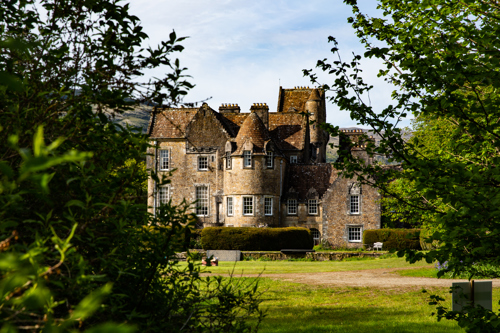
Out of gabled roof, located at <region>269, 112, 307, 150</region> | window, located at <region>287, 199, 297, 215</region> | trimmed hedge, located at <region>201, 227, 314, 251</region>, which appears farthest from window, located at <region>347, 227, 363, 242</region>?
gabled roof, located at <region>269, 112, 307, 150</region>

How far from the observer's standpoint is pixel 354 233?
40.4 m

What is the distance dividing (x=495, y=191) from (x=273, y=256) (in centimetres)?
2668

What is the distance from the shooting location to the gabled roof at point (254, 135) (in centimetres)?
3994

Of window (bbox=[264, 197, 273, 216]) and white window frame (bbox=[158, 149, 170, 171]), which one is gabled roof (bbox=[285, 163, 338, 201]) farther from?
white window frame (bbox=[158, 149, 170, 171])

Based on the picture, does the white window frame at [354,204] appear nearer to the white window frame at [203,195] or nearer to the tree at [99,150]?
the white window frame at [203,195]

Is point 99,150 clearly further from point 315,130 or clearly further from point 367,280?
point 315,130

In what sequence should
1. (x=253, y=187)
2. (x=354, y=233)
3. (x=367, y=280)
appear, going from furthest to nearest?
(x=354, y=233)
(x=253, y=187)
(x=367, y=280)

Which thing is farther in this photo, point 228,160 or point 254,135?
point 228,160

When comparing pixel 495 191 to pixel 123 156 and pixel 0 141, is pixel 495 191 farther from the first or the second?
pixel 0 141

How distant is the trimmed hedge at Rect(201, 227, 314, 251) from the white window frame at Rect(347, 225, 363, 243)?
560 cm

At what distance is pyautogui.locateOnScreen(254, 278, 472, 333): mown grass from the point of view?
30.1 feet

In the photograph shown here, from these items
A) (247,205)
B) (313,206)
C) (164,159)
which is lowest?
(313,206)

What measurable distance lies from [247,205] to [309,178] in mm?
6667

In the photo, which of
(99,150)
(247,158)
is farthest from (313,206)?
(99,150)
